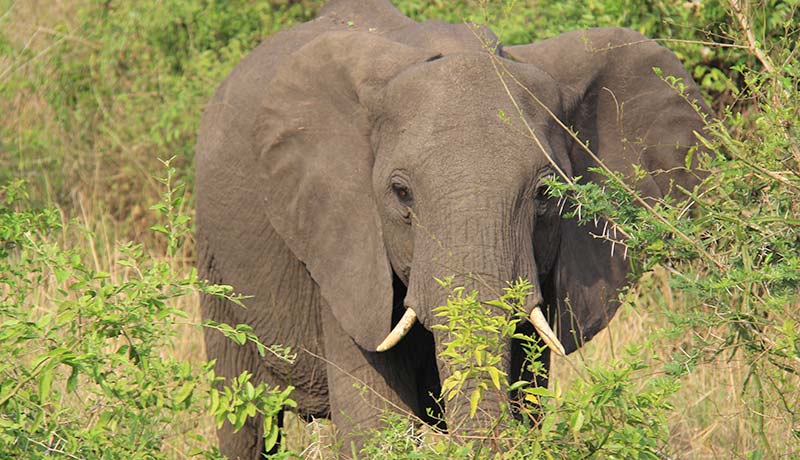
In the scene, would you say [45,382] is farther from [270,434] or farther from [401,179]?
[401,179]

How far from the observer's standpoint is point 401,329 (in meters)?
4.19

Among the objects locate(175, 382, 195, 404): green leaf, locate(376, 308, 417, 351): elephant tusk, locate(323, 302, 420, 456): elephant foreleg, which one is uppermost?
locate(175, 382, 195, 404): green leaf

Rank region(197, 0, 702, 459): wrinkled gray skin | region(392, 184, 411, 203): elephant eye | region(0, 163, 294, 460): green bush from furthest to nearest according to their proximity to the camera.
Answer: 1. region(392, 184, 411, 203): elephant eye
2. region(197, 0, 702, 459): wrinkled gray skin
3. region(0, 163, 294, 460): green bush

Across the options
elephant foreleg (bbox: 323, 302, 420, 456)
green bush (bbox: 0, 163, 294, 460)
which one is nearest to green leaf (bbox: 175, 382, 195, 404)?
green bush (bbox: 0, 163, 294, 460)

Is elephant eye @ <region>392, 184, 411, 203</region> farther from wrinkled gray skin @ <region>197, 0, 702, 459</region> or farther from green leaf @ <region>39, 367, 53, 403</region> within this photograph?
green leaf @ <region>39, 367, 53, 403</region>

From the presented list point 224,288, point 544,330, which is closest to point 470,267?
point 544,330

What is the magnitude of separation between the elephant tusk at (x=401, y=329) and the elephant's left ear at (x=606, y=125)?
50 cm

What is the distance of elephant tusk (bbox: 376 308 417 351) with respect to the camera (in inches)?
164

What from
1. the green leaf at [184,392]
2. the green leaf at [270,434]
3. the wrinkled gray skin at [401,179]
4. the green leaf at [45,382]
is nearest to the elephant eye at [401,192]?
the wrinkled gray skin at [401,179]

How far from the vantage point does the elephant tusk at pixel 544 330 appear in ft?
12.9

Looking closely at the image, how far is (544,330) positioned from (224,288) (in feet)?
2.80

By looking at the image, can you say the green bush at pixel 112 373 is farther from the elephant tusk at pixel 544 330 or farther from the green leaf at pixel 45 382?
the elephant tusk at pixel 544 330

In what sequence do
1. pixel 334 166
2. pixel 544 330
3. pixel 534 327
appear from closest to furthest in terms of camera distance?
pixel 544 330, pixel 534 327, pixel 334 166

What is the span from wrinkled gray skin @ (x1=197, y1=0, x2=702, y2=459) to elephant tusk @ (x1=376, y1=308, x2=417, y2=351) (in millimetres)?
75
